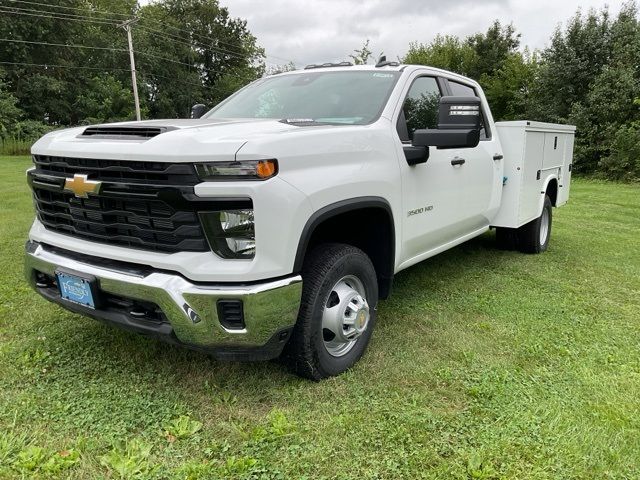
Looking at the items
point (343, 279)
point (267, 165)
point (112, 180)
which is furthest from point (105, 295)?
point (343, 279)

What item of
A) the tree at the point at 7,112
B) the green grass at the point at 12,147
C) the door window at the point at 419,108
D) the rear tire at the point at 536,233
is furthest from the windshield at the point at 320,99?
the tree at the point at 7,112

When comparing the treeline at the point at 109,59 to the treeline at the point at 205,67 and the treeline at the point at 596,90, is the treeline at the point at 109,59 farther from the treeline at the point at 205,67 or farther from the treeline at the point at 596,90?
the treeline at the point at 596,90

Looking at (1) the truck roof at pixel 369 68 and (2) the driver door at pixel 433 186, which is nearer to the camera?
(2) the driver door at pixel 433 186

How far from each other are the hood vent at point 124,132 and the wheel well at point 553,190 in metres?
5.16

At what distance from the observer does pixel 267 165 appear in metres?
2.27

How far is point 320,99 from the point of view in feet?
11.8

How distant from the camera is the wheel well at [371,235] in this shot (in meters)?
2.99

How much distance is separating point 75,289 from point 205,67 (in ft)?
170

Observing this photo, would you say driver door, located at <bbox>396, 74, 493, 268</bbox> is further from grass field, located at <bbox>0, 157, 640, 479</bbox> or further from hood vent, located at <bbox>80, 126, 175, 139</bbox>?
hood vent, located at <bbox>80, 126, 175, 139</bbox>

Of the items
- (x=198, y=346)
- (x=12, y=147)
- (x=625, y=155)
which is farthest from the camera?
(x=12, y=147)

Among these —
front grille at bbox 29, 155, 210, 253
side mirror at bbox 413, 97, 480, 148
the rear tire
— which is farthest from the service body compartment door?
front grille at bbox 29, 155, 210, 253

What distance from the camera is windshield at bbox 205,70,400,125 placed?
337cm

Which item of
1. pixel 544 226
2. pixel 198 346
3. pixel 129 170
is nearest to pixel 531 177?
pixel 544 226

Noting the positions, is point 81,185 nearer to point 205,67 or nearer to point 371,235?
point 371,235
